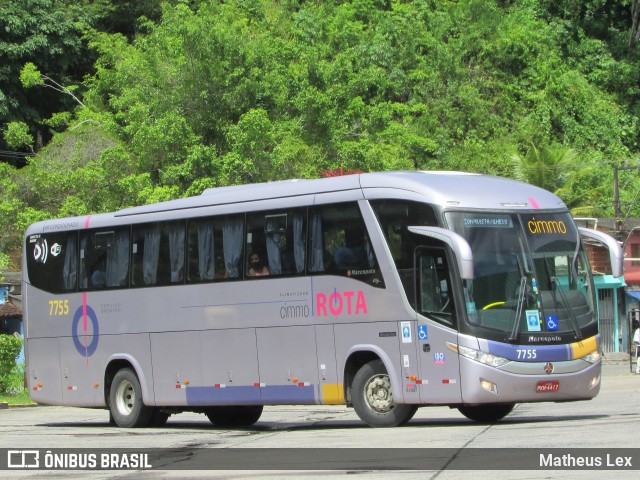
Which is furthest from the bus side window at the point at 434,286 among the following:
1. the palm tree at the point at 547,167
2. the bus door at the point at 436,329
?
the palm tree at the point at 547,167

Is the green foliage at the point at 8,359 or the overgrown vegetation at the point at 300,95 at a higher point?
the overgrown vegetation at the point at 300,95

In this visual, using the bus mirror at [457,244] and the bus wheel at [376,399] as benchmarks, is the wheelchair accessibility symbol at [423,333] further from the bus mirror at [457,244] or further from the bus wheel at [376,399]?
the bus mirror at [457,244]

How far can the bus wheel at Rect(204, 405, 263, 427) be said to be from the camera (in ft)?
66.7

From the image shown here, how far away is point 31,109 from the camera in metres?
49.8

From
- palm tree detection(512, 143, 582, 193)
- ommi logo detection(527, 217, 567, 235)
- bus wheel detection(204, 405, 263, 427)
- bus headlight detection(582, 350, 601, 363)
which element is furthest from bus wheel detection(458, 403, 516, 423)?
palm tree detection(512, 143, 582, 193)

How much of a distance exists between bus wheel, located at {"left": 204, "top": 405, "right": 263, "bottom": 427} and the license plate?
6051mm

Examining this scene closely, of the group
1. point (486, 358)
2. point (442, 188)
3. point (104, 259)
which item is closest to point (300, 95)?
point (104, 259)

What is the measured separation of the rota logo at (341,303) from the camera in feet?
55.2

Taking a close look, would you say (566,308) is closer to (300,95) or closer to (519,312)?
(519,312)

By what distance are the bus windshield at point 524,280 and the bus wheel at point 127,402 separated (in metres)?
7.02

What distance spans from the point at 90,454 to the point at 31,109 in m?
37.8

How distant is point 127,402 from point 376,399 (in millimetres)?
5716

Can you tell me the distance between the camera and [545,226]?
54.4 ft

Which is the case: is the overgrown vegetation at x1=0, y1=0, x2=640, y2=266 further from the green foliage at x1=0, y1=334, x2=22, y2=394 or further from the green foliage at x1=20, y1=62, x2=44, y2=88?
the green foliage at x1=0, y1=334, x2=22, y2=394
